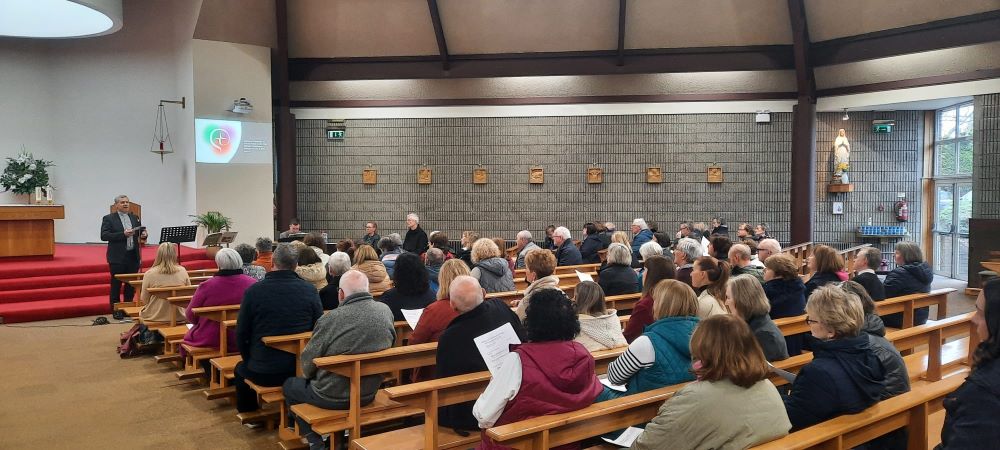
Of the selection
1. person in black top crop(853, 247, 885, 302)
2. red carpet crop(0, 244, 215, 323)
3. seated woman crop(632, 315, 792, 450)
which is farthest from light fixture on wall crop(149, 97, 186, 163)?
seated woman crop(632, 315, 792, 450)

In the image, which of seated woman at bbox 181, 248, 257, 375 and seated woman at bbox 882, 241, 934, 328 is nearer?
seated woman at bbox 181, 248, 257, 375

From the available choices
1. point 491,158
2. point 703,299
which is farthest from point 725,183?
point 703,299

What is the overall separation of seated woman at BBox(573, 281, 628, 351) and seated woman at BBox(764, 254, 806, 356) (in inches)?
63.9

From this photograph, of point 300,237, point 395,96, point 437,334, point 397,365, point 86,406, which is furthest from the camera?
point 395,96

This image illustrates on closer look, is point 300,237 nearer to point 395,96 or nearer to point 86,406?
point 395,96

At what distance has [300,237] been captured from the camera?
10.3m

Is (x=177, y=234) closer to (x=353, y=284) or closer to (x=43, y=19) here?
(x=43, y=19)

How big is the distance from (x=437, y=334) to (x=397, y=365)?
14.0 inches

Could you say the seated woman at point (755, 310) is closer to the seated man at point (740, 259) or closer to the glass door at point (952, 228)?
the seated man at point (740, 259)

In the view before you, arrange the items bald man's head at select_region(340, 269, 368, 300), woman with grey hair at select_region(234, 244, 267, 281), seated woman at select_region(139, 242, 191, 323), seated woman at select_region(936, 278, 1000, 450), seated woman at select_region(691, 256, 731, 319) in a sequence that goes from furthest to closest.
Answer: seated woman at select_region(139, 242, 191, 323) < woman with grey hair at select_region(234, 244, 267, 281) < seated woman at select_region(691, 256, 731, 319) < bald man's head at select_region(340, 269, 368, 300) < seated woman at select_region(936, 278, 1000, 450)

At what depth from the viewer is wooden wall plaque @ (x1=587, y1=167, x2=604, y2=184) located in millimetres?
13016

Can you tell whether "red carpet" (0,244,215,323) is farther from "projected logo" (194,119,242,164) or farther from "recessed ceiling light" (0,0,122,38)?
"recessed ceiling light" (0,0,122,38)

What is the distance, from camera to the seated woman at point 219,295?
528 cm

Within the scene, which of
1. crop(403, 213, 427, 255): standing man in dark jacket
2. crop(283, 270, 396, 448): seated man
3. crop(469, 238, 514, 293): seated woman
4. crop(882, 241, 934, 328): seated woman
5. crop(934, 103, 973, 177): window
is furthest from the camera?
crop(934, 103, 973, 177): window
